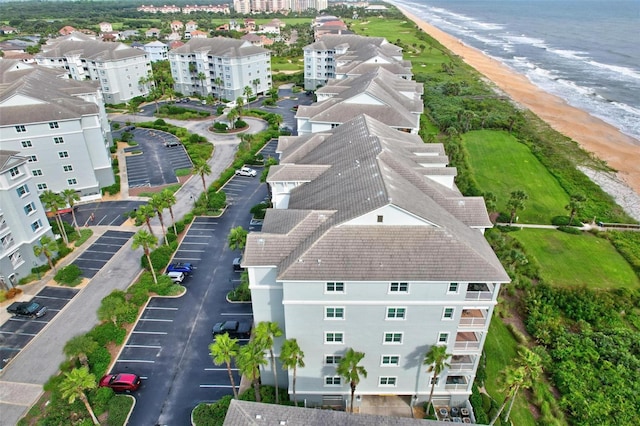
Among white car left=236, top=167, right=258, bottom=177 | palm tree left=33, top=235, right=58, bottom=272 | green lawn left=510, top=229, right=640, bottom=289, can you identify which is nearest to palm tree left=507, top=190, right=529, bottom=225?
green lawn left=510, top=229, right=640, bottom=289

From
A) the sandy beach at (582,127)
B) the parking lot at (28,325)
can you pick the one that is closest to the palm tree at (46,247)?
the parking lot at (28,325)

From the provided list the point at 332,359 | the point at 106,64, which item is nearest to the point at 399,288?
the point at 332,359

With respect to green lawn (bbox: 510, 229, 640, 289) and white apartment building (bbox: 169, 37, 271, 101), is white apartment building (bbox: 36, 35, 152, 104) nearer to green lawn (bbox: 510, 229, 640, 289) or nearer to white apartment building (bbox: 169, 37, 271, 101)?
white apartment building (bbox: 169, 37, 271, 101)

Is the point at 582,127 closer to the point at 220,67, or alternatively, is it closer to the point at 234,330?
the point at 220,67

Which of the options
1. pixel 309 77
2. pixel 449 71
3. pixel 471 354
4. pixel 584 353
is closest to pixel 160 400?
pixel 471 354

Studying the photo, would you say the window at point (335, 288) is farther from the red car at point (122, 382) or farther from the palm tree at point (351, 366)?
the red car at point (122, 382)
